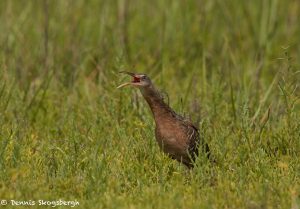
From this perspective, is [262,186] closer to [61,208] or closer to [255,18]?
[61,208]

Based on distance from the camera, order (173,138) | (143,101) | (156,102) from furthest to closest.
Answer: (143,101), (156,102), (173,138)

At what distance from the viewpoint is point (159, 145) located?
269 inches

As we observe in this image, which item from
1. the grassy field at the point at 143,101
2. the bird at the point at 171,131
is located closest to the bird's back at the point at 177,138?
the bird at the point at 171,131

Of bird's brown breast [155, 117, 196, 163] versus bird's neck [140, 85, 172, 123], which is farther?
bird's neck [140, 85, 172, 123]

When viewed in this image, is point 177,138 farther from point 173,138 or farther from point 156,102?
point 156,102

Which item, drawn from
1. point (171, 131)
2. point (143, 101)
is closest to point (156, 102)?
point (171, 131)

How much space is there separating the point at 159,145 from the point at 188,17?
164 inches

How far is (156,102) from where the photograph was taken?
6977 mm

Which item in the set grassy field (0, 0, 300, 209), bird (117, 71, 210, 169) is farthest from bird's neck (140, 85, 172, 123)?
grassy field (0, 0, 300, 209)

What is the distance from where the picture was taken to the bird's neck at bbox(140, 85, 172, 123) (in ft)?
22.8

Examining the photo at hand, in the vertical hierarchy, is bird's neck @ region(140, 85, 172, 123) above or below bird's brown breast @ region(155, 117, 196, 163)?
above

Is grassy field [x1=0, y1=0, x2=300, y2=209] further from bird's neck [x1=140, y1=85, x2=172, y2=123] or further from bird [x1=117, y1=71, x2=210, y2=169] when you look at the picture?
bird's neck [x1=140, y1=85, x2=172, y2=123]

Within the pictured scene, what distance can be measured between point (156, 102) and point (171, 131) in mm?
286

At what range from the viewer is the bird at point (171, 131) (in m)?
6.79
